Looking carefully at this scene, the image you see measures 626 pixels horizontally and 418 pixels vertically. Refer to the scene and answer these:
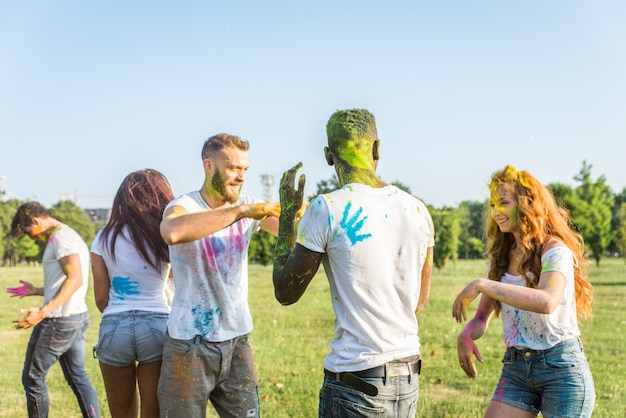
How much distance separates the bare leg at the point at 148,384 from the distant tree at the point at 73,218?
197 feet

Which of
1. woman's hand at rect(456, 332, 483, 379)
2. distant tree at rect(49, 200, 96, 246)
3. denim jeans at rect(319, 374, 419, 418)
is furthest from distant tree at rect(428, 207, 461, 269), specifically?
distant tree at rect(49, 200, 96, 246)

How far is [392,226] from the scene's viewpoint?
2928 mm

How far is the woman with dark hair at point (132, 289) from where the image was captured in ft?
13.7

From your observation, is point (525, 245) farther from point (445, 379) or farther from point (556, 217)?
point (445, 379)

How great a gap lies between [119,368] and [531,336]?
266 centimetres

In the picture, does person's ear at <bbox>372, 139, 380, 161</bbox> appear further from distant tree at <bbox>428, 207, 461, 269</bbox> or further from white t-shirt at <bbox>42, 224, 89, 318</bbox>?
distant tree at <bbox>428, 207, 461, 269</bbox>

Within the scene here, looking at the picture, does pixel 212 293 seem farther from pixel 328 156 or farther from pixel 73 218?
pixel 73 218

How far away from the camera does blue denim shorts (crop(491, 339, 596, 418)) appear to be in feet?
12.4

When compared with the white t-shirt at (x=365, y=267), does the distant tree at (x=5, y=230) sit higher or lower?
lower

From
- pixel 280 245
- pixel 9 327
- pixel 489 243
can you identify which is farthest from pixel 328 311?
pixel 280 245

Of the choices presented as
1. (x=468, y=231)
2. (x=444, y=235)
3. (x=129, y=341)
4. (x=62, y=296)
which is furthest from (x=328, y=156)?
(x=468, y=231)

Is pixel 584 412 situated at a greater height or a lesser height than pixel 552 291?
lesser

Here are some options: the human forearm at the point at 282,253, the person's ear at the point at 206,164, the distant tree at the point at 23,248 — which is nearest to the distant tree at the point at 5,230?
the distant tree at the point at 23,248

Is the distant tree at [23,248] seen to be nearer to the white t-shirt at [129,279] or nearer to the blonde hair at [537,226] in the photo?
the white t-shirt at [129,279]
